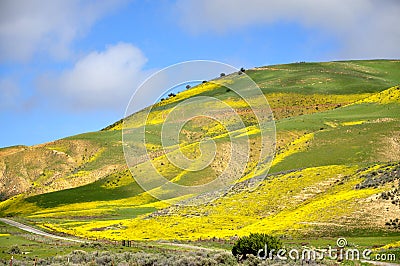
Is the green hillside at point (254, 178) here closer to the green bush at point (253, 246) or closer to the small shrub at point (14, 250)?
the green bush at point (253, 246)

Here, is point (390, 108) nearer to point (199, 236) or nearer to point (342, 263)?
point (199, 236)

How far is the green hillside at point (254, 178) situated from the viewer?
66312 millimetres

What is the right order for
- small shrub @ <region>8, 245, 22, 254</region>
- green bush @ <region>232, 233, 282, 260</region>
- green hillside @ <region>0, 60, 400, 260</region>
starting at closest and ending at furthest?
1. green bush @ <region>232, 233, 282, 260</region>
2. small shrub @ <region>8, 245, 22, 254</region>
3. green hillside @ <region>0, 60, 400, 260</region>

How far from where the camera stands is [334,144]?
107 m

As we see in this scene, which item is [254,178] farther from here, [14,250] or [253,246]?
[253,246]

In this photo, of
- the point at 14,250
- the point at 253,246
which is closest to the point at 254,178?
the point at 14,250

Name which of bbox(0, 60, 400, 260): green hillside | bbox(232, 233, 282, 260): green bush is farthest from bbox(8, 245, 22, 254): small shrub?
bbox(232, 233, 282, 260): green bush

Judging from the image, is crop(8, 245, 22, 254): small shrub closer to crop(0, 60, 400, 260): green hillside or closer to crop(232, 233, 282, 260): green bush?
crop(0, 60, 400, 260): green hillside

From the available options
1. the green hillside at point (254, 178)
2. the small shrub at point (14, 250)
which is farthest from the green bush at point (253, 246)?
the small shrub at point (14, 250)

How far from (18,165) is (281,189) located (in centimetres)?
10575

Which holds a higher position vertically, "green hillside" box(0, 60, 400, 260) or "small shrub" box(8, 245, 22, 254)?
"green hillside" box(0, 60, 400, 260)

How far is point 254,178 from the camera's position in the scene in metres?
93.6

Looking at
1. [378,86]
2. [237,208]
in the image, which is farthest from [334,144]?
[378,86]

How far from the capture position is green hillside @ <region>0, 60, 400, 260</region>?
6631cm
